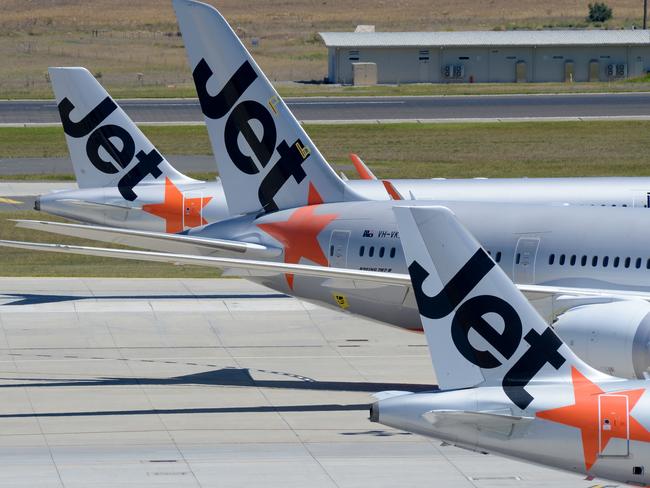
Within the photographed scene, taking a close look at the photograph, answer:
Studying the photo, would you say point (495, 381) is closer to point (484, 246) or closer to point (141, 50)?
point (484, 246)

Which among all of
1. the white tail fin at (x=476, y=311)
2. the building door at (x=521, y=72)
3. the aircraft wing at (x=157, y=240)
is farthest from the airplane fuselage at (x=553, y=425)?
the building door at (x=521, y=72)

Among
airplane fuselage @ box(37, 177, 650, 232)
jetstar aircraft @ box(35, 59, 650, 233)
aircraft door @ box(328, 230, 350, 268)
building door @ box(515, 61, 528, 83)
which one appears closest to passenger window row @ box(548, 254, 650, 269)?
aircraft door @ box(328, 230, 350, 268)

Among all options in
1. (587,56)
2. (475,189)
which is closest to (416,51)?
(587,56)

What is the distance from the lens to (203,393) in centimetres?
2811

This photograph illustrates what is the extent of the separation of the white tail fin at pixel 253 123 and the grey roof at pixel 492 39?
3666 inches

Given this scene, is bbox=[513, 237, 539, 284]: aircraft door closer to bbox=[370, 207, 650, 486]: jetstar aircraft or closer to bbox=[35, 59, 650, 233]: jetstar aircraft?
bbox=[370, 207, 650, 486]: jetstar aircraft

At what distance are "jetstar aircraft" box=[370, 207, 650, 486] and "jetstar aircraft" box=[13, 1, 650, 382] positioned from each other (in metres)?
7.33

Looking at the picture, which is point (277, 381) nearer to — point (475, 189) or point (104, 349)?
point (104, 349)

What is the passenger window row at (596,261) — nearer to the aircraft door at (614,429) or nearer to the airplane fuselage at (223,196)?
the airplane fuselage at (223,196)

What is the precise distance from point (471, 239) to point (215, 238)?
15357 millimetres

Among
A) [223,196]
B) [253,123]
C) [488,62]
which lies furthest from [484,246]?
[488,62]

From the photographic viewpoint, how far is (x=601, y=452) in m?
15.9

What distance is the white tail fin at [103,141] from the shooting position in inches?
1645

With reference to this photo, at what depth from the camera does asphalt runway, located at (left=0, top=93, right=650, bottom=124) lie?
3730 inches
